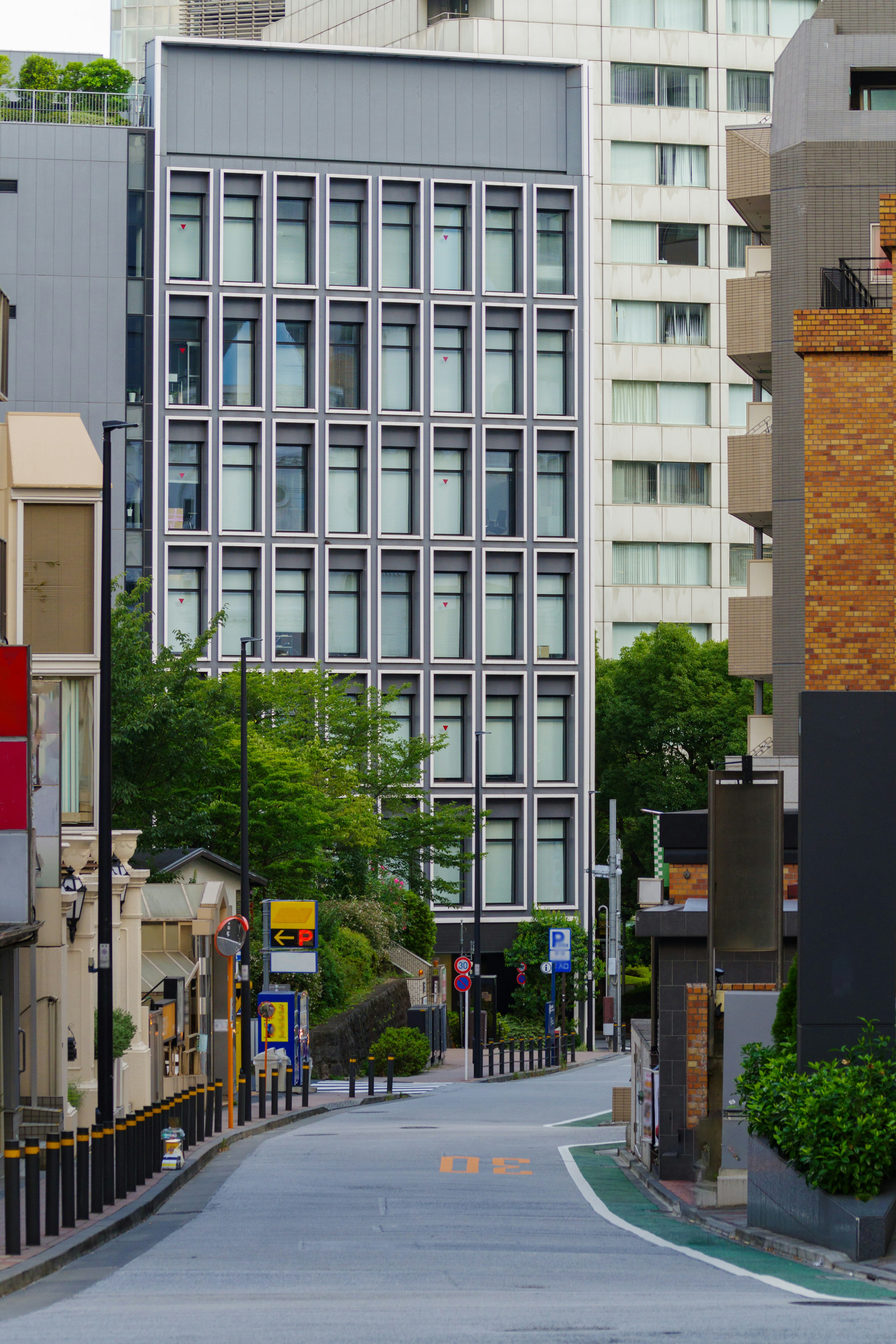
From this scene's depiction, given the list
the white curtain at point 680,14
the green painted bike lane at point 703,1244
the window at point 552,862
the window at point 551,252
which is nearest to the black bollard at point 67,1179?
the green painted bike lane at point 703,1244

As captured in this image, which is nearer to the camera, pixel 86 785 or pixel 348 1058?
pixel 86 785

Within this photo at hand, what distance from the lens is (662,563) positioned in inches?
3401

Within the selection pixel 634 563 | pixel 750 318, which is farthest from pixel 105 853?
pixel 634 563

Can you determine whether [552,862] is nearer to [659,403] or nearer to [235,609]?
[235,609]

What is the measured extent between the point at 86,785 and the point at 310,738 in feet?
108

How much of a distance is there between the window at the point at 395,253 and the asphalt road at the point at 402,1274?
50.7 meters

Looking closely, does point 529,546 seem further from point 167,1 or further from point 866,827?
point 167,1

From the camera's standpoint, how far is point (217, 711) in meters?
49.6

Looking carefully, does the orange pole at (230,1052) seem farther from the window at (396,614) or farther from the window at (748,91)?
the window at (748,91)

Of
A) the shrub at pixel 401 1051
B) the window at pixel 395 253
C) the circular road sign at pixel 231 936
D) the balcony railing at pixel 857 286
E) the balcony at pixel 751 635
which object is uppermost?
the window at pixel 395 253

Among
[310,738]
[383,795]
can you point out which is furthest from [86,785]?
[383,795]

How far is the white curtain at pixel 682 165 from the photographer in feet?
289

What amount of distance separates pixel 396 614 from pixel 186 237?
1577 cm

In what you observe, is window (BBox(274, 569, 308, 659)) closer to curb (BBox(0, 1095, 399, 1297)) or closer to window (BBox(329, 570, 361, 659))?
window (BBox(329, 570, 361, 659))
